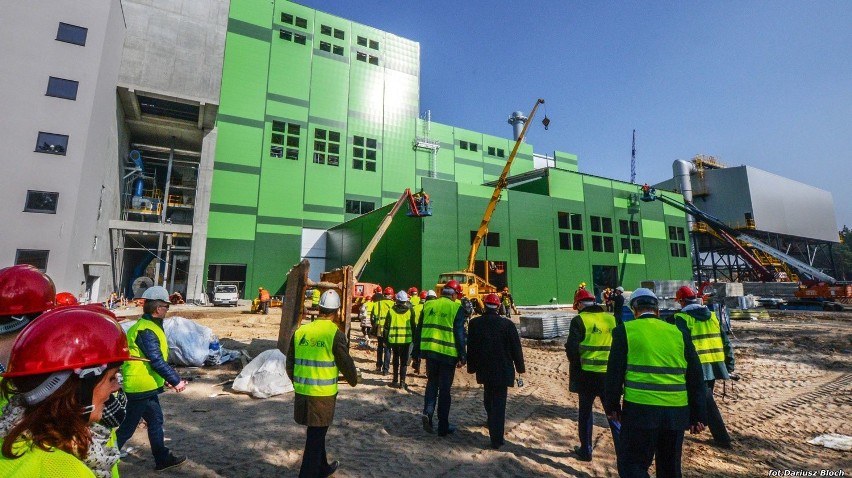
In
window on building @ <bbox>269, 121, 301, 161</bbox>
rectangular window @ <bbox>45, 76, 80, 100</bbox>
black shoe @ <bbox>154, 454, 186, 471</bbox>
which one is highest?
window on building @ <bbox>269, 121, 301, 161</bbox>

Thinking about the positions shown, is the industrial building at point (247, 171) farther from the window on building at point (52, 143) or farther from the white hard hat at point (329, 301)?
the white hard hat at point (329, 301)

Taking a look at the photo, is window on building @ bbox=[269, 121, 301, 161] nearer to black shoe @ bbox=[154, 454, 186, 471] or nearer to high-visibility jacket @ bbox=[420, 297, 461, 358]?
high-visibility jacket @ bbox=[420, 297, 461, 358]

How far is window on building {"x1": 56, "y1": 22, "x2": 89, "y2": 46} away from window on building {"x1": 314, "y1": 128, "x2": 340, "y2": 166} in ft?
53.4

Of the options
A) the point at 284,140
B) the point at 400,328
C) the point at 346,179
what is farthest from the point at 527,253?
the point at 284,140

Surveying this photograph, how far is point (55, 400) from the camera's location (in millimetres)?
1214

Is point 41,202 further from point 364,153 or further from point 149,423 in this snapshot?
point 364,153

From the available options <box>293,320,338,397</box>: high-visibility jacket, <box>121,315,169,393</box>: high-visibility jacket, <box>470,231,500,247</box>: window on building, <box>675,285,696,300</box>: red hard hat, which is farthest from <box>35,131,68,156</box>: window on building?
<box>675,285,696,300</box>: red hard hat

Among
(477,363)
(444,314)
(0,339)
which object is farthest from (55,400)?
(444,314)

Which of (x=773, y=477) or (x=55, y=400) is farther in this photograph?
(x=773, y=477)

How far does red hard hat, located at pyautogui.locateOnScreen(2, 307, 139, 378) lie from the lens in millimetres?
1206

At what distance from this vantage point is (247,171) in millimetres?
30734

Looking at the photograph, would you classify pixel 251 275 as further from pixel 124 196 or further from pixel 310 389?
pixel 310 389

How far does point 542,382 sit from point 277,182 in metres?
28.9

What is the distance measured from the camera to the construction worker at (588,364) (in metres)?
4.65
